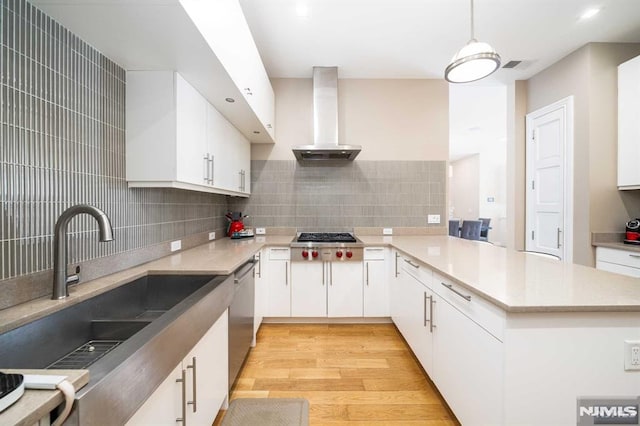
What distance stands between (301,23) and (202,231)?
2.11 meters

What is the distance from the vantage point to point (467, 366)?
133 centimetres

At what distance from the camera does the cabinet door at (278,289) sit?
111 inches

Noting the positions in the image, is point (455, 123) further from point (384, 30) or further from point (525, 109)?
point (384, 30)

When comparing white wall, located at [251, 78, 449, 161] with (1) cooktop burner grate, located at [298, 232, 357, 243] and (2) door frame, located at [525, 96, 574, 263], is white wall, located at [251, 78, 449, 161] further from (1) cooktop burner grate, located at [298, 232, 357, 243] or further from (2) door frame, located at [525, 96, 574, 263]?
(2) door frame, located at [525, 96, 574, 263]

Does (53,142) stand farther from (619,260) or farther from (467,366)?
(619,260)

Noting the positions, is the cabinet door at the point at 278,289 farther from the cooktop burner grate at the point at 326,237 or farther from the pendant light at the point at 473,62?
the pendant light at the point at 473,62

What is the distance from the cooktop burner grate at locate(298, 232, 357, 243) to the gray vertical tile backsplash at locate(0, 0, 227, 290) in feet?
5.46

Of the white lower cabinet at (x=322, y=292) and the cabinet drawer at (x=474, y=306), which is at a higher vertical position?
the cabinet drawer at (x=474, y=306)

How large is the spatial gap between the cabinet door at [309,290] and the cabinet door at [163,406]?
1.78 m

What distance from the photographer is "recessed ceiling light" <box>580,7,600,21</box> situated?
2.32m

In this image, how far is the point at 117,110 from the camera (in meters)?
1.56

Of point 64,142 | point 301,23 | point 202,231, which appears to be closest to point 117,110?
point 64,142

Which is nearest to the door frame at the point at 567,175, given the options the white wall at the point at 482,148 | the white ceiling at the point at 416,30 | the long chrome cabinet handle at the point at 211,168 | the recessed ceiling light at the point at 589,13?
the white ceiling at the point at 416,30

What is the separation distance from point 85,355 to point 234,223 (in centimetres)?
214
